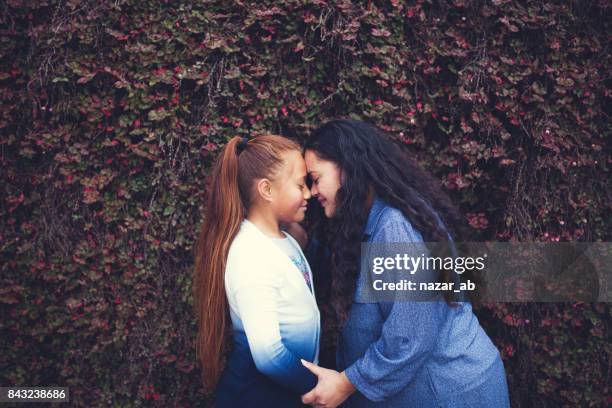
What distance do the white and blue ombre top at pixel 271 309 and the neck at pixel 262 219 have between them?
0.07 meters

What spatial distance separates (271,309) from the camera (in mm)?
1895

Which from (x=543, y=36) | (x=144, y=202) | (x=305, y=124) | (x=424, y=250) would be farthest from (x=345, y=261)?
(x=543, y=36)

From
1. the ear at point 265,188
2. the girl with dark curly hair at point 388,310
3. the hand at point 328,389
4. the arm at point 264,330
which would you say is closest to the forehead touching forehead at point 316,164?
the girl with dark curly hair at point 388,310

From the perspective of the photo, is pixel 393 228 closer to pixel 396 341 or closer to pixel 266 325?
pixel 396 341

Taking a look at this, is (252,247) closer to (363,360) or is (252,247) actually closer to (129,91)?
(363,360)

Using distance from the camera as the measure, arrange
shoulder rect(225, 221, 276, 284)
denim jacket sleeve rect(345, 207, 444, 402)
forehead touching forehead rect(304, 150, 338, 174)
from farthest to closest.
Result: forehead touching forehead rect(304, 150, 338, 174), shoulder rect(225, 221, 276, 284), denim jacket sleeve rect(345, 207, 444, 402)

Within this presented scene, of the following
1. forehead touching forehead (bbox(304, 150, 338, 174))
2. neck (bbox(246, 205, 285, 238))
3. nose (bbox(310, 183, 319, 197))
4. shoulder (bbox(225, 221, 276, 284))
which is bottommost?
shoulder (bbox(225, 221, 276, 284))

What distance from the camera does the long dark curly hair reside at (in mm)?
1974

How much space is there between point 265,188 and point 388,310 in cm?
75

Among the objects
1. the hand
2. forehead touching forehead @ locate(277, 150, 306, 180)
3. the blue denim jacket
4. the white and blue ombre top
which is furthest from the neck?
the hand

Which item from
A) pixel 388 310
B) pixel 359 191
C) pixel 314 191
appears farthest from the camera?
pixel 314 191

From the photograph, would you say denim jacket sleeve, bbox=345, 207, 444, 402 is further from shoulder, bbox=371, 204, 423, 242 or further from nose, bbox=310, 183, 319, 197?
nose, bbox=310, 183, 319, 197

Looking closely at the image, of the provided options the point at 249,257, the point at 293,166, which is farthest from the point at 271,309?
the point at 293,166

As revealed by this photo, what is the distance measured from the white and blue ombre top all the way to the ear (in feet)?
0.47
